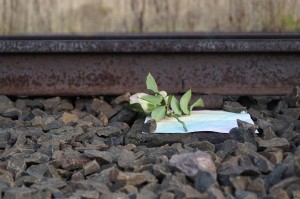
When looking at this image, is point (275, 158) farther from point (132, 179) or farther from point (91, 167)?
point (91, 167)

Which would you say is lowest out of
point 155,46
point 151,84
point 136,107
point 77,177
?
point 77,177

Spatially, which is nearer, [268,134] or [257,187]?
[257,187]

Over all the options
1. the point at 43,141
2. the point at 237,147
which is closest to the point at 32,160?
the point at 43,141

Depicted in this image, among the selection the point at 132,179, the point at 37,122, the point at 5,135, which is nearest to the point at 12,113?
the point at 37,122

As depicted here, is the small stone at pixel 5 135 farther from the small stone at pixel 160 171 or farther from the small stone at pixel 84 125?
the small stone at pixel 160 171

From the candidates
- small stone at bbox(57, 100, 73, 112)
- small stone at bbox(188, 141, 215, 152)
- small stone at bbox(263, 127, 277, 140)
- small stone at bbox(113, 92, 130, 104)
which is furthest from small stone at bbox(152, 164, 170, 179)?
small stone at bbox(57, 100, 73, 112)

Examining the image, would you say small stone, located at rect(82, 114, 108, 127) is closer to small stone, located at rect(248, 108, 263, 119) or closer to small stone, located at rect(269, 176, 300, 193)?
small stone, located at rect(248, 108, 263, 119)
